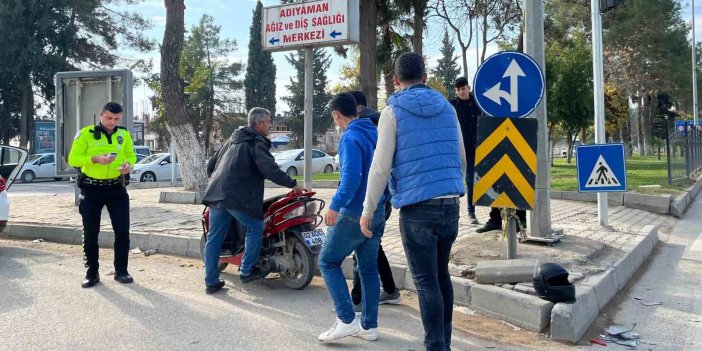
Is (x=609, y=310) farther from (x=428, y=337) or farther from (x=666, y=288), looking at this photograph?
(x=428, y=337)

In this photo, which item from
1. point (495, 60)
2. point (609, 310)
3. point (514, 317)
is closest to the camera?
point (514, 317)

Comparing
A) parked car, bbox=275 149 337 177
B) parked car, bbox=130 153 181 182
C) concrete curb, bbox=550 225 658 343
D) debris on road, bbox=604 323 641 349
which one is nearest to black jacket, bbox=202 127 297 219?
concrete curb, bbox=550 225 658 343

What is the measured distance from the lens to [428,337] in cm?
362

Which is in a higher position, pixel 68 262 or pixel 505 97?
pixel 505 97

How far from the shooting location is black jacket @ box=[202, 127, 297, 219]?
5.42 m

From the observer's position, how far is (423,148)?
354 cm

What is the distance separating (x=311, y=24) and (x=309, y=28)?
6 centimetres

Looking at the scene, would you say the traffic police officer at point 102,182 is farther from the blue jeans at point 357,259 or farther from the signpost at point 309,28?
the blue jeans at point 357,259

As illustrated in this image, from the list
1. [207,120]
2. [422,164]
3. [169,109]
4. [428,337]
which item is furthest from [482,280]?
[207,120]

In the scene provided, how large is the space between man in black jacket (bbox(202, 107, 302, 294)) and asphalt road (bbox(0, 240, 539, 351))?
13.4 inches

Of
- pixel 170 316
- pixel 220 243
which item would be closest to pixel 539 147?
pixel 220 243

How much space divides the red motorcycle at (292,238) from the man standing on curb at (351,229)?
138cm

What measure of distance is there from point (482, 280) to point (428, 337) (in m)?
1.73

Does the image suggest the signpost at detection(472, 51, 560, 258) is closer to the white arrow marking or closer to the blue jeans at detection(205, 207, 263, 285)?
the white arrow marking
